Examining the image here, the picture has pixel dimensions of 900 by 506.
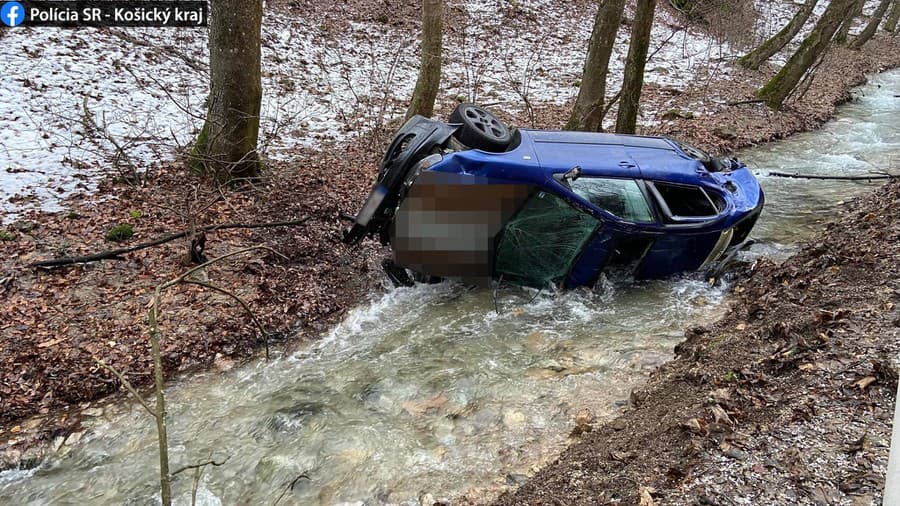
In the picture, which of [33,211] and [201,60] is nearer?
[33,211]

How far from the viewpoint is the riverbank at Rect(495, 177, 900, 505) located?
302 cm

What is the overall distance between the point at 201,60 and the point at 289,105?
2834 mm

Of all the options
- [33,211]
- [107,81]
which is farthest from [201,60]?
[33,211]

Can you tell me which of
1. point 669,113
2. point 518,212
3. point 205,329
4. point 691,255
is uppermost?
point 669,113

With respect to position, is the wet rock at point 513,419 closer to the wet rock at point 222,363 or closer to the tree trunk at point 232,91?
the wet rock at point 222,363

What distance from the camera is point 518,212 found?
5.88 m

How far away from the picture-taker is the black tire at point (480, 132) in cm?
583

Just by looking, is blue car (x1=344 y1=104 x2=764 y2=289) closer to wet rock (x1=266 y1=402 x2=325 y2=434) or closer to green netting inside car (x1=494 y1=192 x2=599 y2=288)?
green netting inside car (x1=494 y1=192 x2=599 y2=288)

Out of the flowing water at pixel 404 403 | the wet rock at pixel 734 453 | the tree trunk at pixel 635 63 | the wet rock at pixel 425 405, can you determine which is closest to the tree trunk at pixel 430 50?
the tree trunk at pixel 635 63

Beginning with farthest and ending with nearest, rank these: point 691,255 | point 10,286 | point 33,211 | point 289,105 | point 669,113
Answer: point 669,113, point 289,105, point 33,211, point 691,255, point 10,286

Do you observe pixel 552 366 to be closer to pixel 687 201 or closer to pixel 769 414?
pixel 769 414

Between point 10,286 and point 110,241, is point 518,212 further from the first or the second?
point 10,286

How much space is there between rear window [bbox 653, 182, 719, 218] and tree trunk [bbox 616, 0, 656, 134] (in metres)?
3.64

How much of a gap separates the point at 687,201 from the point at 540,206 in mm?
1996
